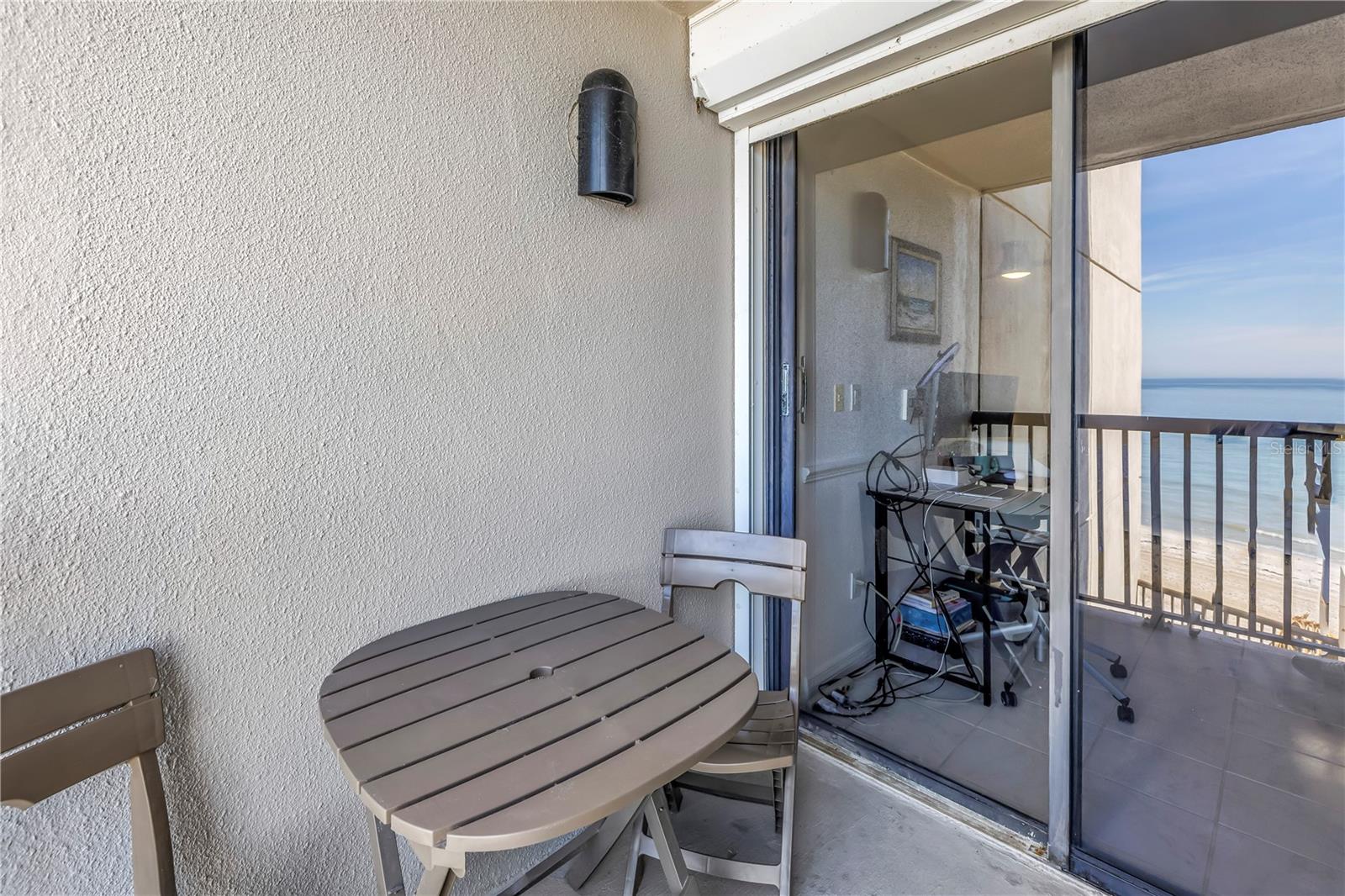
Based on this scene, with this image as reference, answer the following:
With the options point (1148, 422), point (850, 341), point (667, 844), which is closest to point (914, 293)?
point (850, 341)

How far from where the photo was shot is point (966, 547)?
7.34ft

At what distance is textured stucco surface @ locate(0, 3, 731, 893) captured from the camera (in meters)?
0.95

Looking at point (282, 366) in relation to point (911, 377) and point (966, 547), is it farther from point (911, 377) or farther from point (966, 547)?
point (966, 547)

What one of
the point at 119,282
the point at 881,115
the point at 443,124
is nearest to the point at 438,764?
the point at 119,282

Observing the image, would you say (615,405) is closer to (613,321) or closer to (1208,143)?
(613,321)

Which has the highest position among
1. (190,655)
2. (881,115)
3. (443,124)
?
(881,115)

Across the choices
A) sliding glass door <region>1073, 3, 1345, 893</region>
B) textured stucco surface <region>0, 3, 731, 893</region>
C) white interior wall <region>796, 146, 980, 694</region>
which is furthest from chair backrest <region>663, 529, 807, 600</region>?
sliding glass door <region>1073, 3, 1345, 893</region>

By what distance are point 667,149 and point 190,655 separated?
1823 mm

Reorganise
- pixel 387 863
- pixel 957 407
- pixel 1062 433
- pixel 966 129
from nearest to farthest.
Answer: pixel 387 863 → pixel 1062 433 → pixel 966 129 → pixel 957 407

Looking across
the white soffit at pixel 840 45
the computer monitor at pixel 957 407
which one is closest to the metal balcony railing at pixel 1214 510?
the computer monitor at pixel 957 407

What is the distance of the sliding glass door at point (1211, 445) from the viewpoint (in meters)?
1.19

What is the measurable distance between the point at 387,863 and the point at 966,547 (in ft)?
6.75

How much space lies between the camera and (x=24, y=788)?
0.84 m

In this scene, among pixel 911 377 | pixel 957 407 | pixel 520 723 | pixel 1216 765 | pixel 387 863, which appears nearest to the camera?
pixel 520 723
